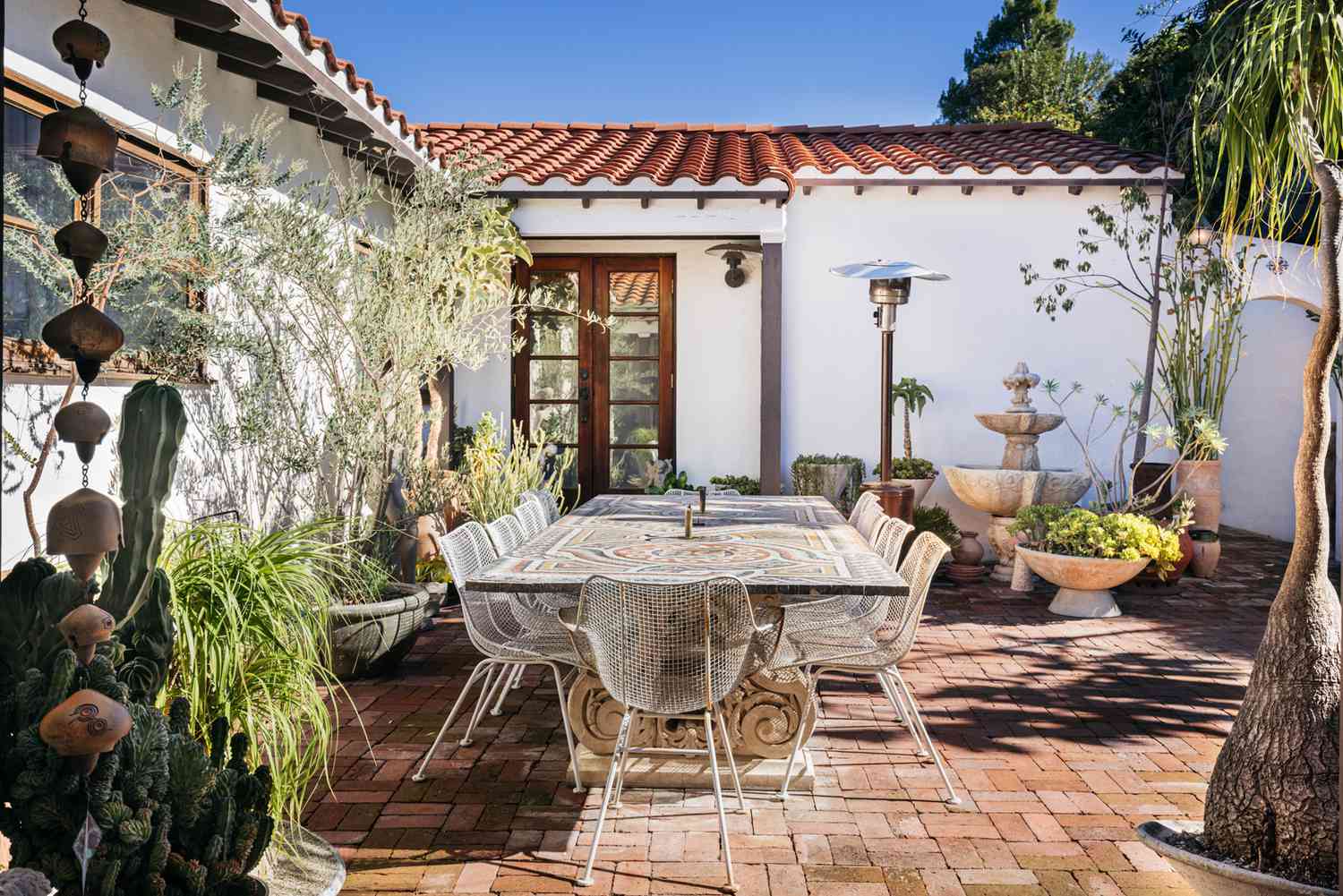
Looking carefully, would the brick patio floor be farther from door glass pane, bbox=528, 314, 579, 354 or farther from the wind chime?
door glass pane, bbox=528, 314, 579, 354

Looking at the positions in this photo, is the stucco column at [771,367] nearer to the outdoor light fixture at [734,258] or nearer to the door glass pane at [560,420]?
the outdoor light fixture at [734,258]

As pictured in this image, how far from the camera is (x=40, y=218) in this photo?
11.8 ft

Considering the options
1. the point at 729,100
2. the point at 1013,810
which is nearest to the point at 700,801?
the point at 1013,810

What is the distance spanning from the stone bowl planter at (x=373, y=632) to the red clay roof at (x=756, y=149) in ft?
11.6

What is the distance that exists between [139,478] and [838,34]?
15.2 metres

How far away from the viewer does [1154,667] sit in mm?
5246

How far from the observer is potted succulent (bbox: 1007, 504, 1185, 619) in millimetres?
6434

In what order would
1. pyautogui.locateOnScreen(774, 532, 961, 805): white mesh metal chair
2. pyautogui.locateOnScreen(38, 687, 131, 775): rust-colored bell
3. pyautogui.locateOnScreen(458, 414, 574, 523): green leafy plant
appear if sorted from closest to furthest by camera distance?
pyautogui.locateOnScreen(38, 687, 131, 775): rust-colored bell < pyautogui.locateOnScreen(774, 532, 961, 805): white mesh metal chair < pyautogui.locateOnScreen(458, 414, 574, 523): green leafy plant

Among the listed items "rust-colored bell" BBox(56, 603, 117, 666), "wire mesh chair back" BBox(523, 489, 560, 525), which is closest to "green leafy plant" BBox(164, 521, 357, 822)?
"rust-colored bell" BBox(56, 603, 117, 666)

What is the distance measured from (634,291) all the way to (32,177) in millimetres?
5954

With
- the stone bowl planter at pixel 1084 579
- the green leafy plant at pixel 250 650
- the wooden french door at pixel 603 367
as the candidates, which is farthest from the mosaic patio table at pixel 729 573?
the wooden french door at pixel 603 367

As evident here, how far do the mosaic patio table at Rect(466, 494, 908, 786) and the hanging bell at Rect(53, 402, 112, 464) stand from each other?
1.56 m

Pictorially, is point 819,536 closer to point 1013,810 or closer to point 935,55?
point 1013,810

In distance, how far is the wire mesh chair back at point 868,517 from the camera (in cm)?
456
